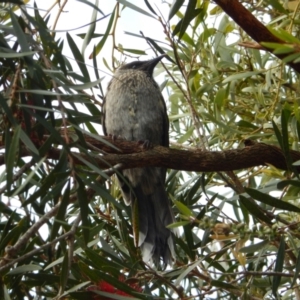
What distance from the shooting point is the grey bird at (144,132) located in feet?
12.7

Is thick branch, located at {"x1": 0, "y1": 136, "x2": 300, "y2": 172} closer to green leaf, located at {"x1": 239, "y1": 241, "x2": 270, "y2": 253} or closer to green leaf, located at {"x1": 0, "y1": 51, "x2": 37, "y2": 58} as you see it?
green leaf, located at {"x1": 239, "y1": 241, "x2": 270, "y2": 253}

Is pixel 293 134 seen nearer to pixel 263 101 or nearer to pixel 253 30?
pixel 263 101

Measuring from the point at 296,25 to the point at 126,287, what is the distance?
1.40 metres

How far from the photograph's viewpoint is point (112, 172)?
2.87m

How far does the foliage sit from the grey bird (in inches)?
12.4

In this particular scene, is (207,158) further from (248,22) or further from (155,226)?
(155,226)

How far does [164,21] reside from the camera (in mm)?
2891

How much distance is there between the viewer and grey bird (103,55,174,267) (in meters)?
3.88

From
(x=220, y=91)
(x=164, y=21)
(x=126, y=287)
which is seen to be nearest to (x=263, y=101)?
(x=220, y=91)

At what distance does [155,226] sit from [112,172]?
113cm

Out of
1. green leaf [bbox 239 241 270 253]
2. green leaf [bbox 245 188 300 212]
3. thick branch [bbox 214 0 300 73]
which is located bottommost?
green leaf [bbox 239 241 270 253]

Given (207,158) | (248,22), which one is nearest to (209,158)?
(207,158)

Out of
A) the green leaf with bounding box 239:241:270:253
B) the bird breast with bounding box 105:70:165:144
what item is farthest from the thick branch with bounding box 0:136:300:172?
the bird breast with bounding box 105:70:165:144

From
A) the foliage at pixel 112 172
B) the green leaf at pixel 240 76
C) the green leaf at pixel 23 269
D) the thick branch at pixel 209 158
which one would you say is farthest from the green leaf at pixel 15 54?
the green leaf at pixel 240 76
